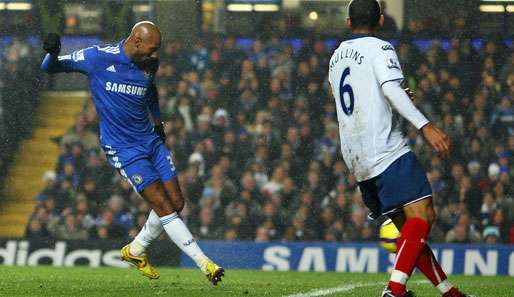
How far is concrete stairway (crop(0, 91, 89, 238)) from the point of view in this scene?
51.1 feet

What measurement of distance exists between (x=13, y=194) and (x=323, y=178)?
4.09m

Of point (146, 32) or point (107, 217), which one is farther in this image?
point (107, 217)

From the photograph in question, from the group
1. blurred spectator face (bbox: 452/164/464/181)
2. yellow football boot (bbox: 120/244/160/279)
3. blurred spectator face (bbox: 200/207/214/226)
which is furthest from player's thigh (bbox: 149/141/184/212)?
blurred spectator face (bbox: 452/164/464/181)

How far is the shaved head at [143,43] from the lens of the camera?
31.2ft

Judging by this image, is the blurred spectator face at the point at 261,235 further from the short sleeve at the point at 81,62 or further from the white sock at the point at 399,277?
the white sock at the point at 399,277

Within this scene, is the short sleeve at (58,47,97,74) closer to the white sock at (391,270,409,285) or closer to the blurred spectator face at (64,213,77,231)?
the white sock at (391,270,409,285)

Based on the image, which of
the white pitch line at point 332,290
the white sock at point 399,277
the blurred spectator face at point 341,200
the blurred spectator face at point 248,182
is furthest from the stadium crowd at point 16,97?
the white sock at point 399,277

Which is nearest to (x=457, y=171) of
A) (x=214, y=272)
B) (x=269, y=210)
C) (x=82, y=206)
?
(x=269, y=210)

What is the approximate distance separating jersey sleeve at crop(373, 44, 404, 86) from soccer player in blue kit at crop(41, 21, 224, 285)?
9.37ft

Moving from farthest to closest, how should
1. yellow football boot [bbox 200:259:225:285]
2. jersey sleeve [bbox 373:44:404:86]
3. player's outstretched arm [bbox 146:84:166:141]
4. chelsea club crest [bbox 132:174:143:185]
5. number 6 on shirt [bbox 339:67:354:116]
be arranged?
player's outstretched arm [bbox 146:84:166:141] → chelsea club crest [bbox 132:174:143:185] → yellow football boot [bbox 200:259:225:285] → number 6 on shirt [bbox 339:67:354:116] → jersey sleeve [bbox 373:44:404:86]

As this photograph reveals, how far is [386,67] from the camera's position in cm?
707

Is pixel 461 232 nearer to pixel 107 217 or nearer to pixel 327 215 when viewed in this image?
pixel 327 215

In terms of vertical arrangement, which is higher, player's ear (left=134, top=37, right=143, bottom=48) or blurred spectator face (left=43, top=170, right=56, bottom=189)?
player's ear (left=134, top=37, right=143, bottom=48)

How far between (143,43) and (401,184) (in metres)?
3.18
